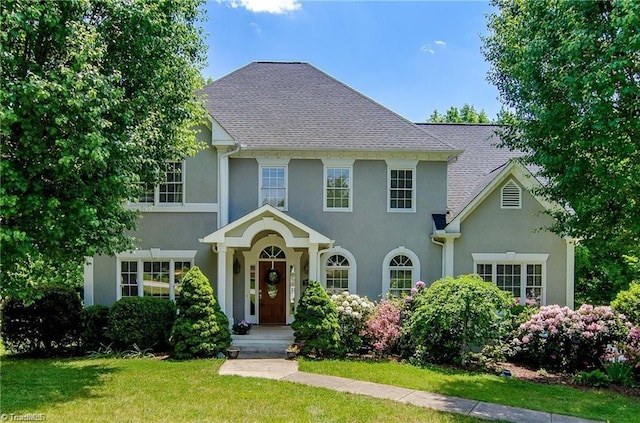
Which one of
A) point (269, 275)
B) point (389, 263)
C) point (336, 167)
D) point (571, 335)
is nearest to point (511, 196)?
point (389, 263)

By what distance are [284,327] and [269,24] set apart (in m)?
10.2

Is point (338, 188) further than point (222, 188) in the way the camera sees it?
Yes

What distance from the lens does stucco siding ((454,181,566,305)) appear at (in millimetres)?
14086

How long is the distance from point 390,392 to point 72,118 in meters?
8.05

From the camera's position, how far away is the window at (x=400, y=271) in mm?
14344

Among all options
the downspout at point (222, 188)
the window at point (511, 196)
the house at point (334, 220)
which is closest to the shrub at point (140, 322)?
the house at point (334, 220)

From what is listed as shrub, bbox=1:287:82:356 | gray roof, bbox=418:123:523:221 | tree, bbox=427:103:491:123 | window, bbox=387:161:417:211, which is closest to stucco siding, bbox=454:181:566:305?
gray roof, bbox=418:123:523:221

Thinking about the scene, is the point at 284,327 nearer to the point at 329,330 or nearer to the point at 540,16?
the point at 329,330

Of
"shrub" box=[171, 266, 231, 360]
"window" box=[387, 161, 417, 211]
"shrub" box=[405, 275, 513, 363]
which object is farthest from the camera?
"window" box=[387, 161, 417, 211]

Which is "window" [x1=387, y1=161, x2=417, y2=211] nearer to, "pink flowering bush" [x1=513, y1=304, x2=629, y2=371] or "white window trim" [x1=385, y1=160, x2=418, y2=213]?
"white window trim" [x1=385, y1=160, x2=418, y2=213]

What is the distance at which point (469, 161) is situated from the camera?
17.0 metres

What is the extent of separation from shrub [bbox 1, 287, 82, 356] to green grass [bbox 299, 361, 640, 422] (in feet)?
22.4

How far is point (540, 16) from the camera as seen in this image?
9547 mm

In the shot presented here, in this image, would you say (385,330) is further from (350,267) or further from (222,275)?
(222,275)
